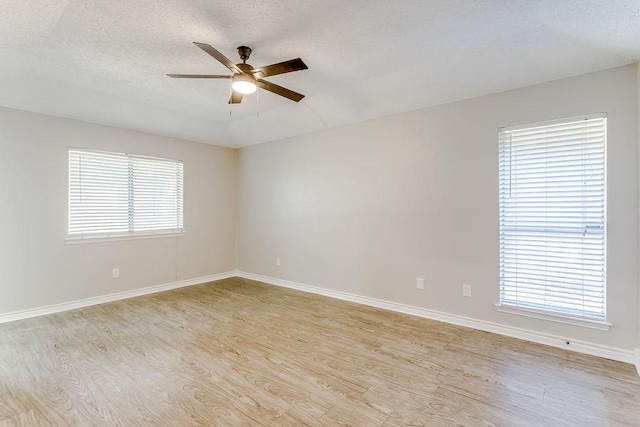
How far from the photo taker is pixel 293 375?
2352 mm

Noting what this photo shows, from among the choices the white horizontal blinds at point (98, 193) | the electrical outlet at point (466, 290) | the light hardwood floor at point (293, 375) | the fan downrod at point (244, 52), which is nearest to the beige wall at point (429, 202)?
the electrical outlet at point (466, 290)

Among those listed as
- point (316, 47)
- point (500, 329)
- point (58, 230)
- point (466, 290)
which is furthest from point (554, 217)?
point (58, 230)

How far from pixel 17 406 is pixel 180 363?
99cm

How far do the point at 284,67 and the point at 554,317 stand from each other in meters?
3.32

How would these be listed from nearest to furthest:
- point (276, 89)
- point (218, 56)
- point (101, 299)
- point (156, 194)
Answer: point (218, 56) < point (276, 89) < point (101, 299) < point (156, 194)

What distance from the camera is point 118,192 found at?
440cm

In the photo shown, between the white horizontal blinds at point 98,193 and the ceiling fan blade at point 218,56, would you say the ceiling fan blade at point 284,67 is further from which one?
the white horizontal blinds at point 98,193

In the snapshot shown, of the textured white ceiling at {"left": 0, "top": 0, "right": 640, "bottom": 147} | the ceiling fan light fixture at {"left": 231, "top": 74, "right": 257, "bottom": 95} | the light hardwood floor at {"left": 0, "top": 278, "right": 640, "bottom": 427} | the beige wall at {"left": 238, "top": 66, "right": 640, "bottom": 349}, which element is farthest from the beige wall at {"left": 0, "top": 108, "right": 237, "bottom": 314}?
the ceiling fan light fixture at {"left": 231, "top": 74, "right": 257, "bottom": 95}

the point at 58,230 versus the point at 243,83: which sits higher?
the point at 243,83

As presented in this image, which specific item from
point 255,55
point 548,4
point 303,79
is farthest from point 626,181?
point 255,55

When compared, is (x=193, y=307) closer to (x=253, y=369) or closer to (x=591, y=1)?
(x=253, y=369)

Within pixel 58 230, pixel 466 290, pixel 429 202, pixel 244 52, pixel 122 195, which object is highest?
pixel 244 52

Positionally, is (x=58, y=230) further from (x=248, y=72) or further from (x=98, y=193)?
(x=248, y=72)

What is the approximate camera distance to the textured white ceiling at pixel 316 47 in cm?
206
